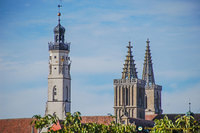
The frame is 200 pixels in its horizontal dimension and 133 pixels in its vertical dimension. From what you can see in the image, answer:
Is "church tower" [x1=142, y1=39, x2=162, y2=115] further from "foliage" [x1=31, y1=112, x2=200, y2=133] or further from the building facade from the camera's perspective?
"foliage" [x1=31, y1=112, x2=200, y2=133]

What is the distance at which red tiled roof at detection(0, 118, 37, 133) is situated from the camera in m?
118

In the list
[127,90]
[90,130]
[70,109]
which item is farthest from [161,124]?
[127,90]

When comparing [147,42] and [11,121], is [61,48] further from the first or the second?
[147,42]

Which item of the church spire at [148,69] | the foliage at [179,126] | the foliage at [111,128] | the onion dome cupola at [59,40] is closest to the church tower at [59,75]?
the onion dome cupola at [59,40]

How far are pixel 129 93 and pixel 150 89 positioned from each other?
13985mm

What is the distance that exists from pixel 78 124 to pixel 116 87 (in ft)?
273

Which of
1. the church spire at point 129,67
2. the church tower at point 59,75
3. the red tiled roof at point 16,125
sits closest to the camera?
the red tiled roof at point 16,125

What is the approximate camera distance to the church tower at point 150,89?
14425cm

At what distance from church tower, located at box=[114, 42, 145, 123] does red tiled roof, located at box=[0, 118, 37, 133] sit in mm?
18546

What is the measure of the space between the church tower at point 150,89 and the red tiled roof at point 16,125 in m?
32.7

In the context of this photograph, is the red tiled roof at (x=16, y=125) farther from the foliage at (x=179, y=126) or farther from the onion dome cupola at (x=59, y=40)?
the foliage at (x=179, y=126)

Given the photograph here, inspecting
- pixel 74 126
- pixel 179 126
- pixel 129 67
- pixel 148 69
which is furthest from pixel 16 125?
pixel 179 126

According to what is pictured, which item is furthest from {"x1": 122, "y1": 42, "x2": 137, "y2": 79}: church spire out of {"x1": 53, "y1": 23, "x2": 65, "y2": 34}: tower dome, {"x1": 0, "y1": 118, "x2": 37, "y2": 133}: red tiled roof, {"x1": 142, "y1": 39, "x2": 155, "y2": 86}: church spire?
{"x1": 0, "y1": 118, "x2": 37, "y2": 133}: red tiled roof

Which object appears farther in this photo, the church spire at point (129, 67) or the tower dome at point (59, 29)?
the church spire at point (129, 67)
